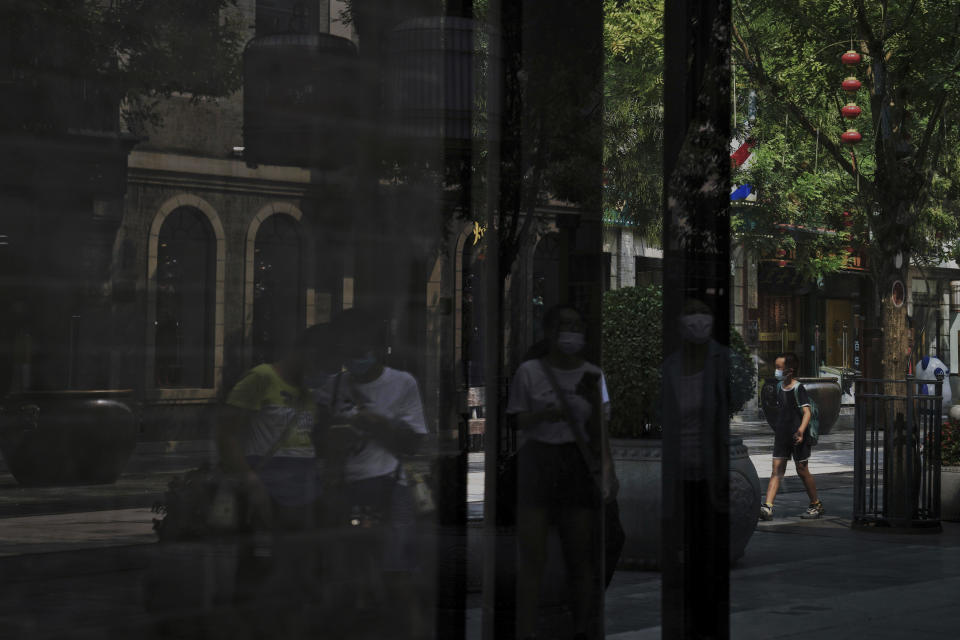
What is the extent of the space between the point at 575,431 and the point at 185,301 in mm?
2084

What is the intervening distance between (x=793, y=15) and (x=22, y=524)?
1440 centimetres

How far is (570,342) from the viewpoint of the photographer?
470 centimetres

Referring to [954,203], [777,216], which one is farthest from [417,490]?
Answer: [954,203]

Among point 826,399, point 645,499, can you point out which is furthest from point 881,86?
point 826,399

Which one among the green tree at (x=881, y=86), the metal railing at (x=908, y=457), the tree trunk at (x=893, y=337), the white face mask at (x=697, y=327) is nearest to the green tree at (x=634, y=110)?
the green tree at (x=881, y=86)

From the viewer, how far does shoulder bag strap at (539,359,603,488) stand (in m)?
4.82

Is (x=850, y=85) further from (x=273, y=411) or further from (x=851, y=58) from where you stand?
(x=273, y=411)

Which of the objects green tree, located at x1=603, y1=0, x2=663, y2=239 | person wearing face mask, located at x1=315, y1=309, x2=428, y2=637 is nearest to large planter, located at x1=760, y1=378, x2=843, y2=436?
green tree, located at x1=603, y1=0, x2=663, y2=239

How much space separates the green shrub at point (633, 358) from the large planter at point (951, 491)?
3819mm

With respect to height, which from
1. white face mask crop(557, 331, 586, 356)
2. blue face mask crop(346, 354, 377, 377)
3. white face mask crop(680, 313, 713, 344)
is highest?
white face mask crop(680, 313, 713, 344)

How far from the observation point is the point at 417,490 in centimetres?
391

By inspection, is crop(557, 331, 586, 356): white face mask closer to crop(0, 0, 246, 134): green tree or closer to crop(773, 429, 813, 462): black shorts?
crop(0, 0, 246, 134): green tree

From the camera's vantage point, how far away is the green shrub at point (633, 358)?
984 cm

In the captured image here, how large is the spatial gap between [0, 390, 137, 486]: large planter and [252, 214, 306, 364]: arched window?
17.0 inches
